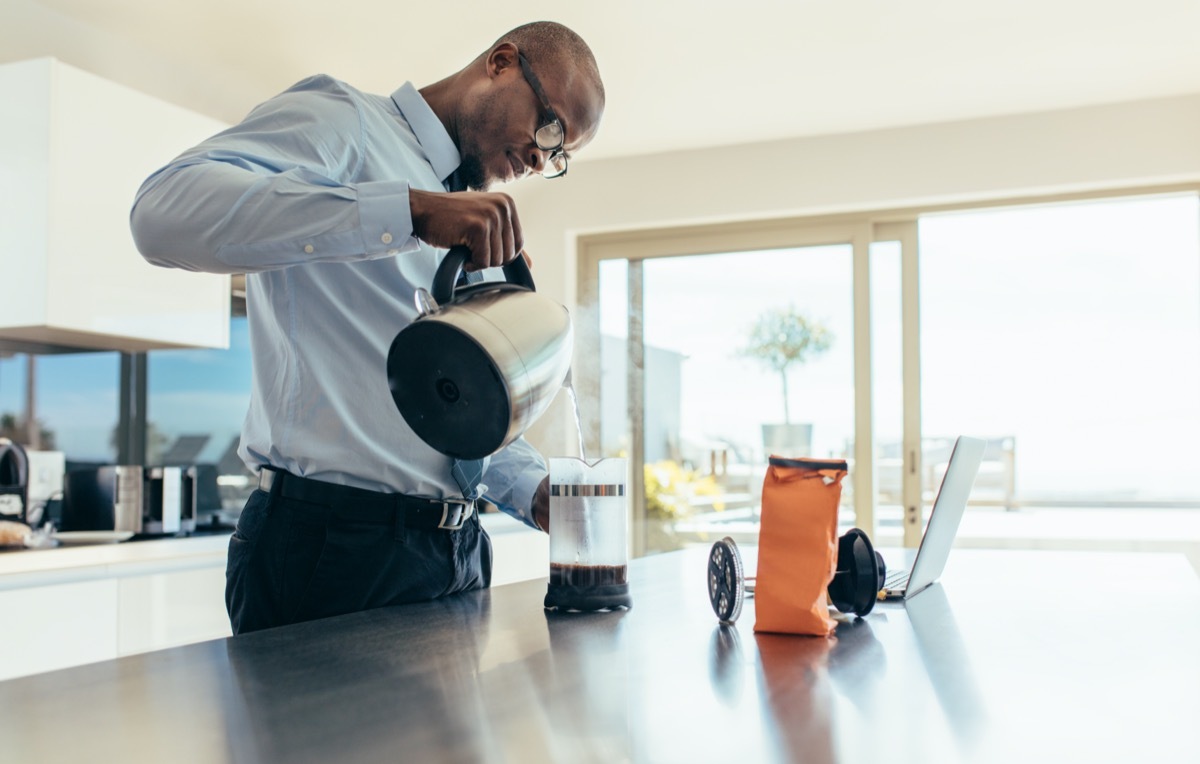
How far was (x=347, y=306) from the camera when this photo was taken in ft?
4.01

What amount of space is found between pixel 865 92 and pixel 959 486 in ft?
9.23

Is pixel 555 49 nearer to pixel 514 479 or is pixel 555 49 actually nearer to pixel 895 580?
pixel 514 479

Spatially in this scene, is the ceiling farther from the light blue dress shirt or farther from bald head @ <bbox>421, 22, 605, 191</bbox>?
the light blue dress shirt

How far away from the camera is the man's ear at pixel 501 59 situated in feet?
4.32

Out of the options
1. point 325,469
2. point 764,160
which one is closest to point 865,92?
point 764,160

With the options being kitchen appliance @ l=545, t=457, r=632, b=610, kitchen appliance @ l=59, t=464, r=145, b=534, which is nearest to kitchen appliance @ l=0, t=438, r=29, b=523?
kitchen appliance @ l=59, t=464, r=145, b=534

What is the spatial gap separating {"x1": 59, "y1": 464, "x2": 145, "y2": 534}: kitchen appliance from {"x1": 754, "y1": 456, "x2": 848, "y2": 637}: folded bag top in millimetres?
2472

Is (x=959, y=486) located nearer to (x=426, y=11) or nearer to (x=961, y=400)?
(x=426, y=11)

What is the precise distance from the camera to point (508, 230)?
0.94 meters

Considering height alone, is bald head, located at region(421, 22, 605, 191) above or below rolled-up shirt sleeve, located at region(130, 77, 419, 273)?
above

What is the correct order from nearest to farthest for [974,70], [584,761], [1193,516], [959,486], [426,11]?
[584,761] → [959,486] → [426,11] → [974,70] → [1193,516]

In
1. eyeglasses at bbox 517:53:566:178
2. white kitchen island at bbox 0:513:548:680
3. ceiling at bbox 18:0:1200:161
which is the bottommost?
white kitchen island at bbox 0:513:548:680

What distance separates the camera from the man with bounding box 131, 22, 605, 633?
97 cm

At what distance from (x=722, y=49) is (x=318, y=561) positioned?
111 inches
